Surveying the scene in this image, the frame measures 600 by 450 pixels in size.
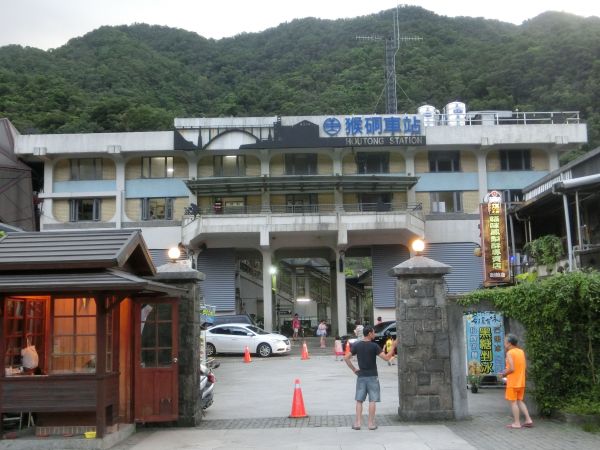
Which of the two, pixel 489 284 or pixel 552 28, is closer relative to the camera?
pixel 489 284

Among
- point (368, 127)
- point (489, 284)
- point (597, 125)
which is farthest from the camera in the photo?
point (597, 125)

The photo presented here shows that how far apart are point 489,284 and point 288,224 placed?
58.0 feet

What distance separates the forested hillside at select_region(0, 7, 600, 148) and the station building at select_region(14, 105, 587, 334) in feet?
29.9

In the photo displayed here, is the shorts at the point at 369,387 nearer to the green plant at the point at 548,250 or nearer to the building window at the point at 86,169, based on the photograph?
the green plant at the point at 548,250

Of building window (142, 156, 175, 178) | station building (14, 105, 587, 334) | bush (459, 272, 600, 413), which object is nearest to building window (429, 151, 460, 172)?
station building (14, 105, 587, 334)

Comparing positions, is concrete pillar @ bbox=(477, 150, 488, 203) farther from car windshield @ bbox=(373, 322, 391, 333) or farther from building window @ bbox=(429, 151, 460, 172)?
car windshield @ bbox=(373, 322, 391, 333)

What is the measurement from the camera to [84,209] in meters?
43.5

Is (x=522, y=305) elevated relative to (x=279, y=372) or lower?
elevated

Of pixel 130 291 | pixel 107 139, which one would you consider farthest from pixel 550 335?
pixel 107 139

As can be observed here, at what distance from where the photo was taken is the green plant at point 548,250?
78.9 ft

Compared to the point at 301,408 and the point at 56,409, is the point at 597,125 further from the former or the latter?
the point at 56,409

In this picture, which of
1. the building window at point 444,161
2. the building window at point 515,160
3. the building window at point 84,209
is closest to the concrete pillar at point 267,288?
the building window at point 84,209

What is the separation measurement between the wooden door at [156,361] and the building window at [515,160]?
116 feet

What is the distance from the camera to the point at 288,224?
3900cm
